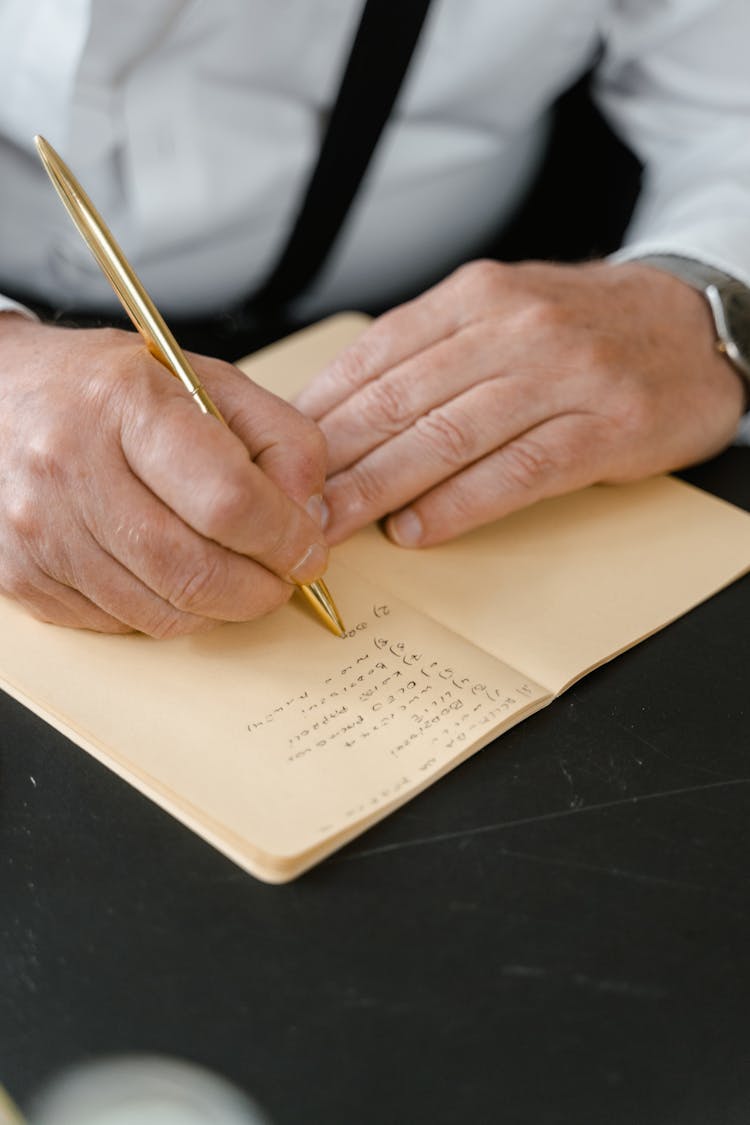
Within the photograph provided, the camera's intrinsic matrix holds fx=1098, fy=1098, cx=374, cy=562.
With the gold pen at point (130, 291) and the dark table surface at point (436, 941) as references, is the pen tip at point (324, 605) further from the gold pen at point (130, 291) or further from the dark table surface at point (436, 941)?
the dark table surface at point (436, 941)

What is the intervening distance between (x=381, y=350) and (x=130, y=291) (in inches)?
8.7

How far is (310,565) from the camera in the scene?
0.64 metres

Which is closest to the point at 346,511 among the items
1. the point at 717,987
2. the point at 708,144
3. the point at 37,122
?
the point at 717,987

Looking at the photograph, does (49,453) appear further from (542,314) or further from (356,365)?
(542,314)

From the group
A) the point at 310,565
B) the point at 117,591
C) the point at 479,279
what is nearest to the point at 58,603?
the point at 117,591

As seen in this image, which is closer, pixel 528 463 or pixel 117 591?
pixel 117 591

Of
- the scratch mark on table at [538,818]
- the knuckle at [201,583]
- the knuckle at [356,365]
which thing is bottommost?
the scratch mark on table at [538,818]

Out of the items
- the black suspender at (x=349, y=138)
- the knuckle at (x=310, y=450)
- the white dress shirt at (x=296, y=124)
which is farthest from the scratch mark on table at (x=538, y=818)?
the black suspender at (x=349, y=138)

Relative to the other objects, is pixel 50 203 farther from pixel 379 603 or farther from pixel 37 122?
pixel 379 603

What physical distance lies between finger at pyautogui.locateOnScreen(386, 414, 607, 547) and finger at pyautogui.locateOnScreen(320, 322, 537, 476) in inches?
0.9

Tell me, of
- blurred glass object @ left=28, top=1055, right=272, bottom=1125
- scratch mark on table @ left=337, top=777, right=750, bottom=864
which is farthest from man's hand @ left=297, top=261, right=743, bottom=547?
blurred glass object @ left=28, top=1055, right=272, bottom=1125

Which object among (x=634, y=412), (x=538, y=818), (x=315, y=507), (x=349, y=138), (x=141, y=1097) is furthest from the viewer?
(x=349, y=138)

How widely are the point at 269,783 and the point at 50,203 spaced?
71 cm

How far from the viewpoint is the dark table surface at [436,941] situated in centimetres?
47
